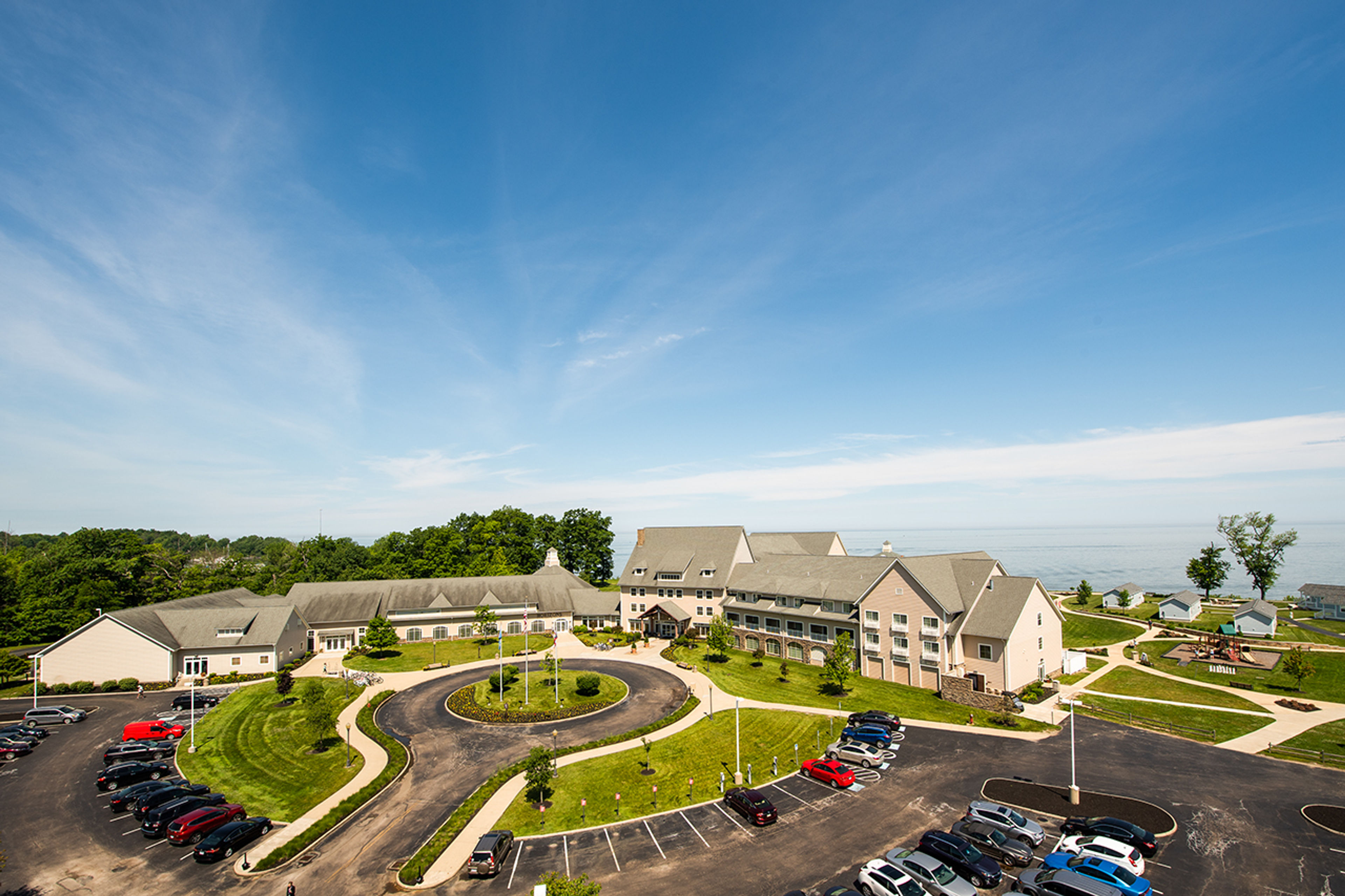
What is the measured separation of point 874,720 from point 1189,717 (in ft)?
96.5

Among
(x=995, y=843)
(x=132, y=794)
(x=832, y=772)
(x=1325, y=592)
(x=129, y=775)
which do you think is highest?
(x=132, y=794)

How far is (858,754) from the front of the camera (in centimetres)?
4353

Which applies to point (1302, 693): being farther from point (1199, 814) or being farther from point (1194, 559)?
point (1194, 559)

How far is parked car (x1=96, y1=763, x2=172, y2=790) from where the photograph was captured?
4094 cm

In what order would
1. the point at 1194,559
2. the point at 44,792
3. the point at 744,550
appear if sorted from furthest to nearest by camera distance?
the point at 1194,559
the point at 744,550
the point at 44,792

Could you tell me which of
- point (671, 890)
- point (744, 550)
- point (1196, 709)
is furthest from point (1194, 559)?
point (671, 890)

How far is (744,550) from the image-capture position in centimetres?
9188

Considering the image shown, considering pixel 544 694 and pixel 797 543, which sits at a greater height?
pixel 797 543

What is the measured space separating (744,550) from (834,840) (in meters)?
59.1

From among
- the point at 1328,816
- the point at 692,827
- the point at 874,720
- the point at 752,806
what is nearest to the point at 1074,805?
the point at 1328,816

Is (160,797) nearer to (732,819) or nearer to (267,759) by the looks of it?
(267,759)

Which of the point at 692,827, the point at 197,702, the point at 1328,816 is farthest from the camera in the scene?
the point at 197,702

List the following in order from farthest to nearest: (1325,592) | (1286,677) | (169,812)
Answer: (1325,592) < (1286,677) < (169,812)

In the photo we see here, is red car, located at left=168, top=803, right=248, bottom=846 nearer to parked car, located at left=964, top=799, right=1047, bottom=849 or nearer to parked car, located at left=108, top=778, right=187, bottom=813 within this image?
parked car, located at left=108, top=778, right=187, bottom=813
